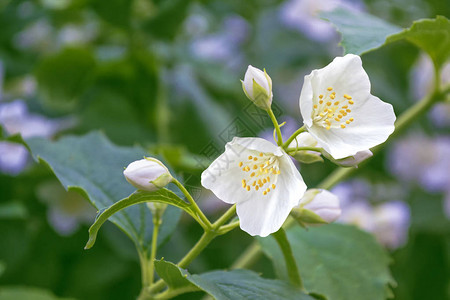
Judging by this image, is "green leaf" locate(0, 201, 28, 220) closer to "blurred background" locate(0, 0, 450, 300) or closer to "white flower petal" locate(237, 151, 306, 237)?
"blurred background" locate(0, 0, 450, 300)

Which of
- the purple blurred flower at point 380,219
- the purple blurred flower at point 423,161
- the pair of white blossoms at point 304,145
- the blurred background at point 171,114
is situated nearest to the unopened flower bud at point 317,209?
the pair of white blossoms at point 304,145

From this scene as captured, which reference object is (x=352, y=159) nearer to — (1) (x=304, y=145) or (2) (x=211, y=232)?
(1) (x=304, y=145)

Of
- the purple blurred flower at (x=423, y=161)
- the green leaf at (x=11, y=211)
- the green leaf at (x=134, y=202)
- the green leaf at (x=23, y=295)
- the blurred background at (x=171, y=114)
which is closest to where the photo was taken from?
the green leaf at (x=134, y=202)

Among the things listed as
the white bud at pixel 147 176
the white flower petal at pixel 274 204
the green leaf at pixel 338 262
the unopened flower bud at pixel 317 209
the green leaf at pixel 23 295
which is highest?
the white bud at pixel 147 176

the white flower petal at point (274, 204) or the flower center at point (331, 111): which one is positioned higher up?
the flower center at point (331, 111)

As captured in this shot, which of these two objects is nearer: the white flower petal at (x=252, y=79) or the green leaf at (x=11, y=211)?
the white flower petal at (x=252, y=79)

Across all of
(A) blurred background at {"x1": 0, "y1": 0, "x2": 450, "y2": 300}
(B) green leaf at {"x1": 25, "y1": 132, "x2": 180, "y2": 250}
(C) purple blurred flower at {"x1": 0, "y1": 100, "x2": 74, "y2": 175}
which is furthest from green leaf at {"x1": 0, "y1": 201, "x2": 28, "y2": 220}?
(B) green leaf at {"x1": 25, "y1": 132, "x2": 180, "y2": 250}

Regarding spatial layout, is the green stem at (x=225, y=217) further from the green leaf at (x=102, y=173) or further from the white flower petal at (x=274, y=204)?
the green leaf at (x=102, y=173)
